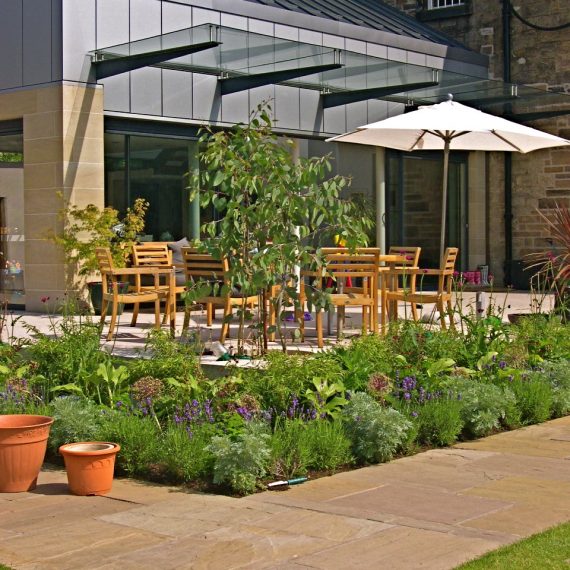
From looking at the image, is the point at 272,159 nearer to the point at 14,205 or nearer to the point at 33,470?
the point at 33,470

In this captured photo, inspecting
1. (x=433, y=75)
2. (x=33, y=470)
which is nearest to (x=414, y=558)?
(x=33, y=470)

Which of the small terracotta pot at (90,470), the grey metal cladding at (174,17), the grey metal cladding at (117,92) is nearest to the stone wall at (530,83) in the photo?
the grey metal cladding at (174,17)

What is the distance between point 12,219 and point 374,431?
30.0 feet

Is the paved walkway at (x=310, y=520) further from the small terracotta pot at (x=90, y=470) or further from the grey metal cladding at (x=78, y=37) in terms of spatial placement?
the grey metal cladding at (x=78, y=37)

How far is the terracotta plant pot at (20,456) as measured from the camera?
5.00 metres

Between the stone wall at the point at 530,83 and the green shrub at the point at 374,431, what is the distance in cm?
1313

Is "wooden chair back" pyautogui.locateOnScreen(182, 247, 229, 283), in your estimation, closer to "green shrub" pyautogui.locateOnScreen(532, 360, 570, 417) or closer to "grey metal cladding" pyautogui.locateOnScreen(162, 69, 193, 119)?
"green shrub" pyautogui.locateOnScreen(532, 360, 570, 417)

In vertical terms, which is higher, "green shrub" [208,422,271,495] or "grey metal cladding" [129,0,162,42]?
"grey metal cladding" [129,0,162,42]

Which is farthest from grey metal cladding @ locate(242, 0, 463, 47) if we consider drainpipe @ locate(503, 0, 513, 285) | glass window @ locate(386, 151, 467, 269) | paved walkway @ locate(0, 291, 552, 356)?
paved walkway @ locate(0, 291, 552, 356)

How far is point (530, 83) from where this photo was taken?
18.6 meters

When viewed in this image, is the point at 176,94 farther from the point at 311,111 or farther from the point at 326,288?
the point at 326,288

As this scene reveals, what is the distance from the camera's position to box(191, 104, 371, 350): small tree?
7445 mm

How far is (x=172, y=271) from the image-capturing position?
33.8ft

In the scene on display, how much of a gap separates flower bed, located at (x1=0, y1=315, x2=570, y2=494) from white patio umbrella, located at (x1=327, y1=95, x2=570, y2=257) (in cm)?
328
